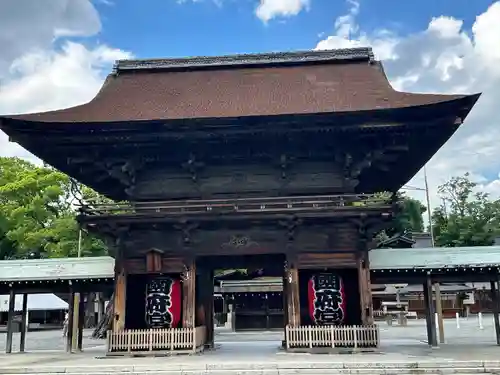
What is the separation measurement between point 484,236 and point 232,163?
48360mm

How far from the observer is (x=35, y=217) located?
3841 cm

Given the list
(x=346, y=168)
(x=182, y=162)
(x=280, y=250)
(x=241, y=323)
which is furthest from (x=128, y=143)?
(x=241, y=323)

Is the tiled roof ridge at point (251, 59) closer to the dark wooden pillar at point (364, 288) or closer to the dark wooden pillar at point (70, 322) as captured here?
the dark wooden pillar at point (364, 288)

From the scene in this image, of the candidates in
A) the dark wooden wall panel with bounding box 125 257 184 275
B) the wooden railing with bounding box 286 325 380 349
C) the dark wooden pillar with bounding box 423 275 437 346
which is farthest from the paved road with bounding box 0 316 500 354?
the dark wooden wall panel with bounding box 125 257 184 275

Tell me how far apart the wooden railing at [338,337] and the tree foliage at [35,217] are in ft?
89.3

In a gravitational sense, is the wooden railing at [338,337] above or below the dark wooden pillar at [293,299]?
below

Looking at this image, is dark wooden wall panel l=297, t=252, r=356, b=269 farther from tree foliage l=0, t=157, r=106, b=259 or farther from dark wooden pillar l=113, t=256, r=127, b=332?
tree foliage l=0, t=157, r=106, b=259

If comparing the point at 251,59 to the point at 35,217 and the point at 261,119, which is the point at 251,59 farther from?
the point at 35,217

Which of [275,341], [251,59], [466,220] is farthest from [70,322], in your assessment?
[466,220]

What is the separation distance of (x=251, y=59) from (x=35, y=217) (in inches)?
1103

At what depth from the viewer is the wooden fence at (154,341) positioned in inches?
495

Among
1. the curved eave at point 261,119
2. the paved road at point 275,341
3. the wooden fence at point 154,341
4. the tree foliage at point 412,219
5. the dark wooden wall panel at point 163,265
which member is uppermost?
the tree foliage at point 412,219

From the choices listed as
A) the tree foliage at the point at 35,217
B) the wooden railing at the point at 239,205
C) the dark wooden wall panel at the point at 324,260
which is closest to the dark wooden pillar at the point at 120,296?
the wooden railing at the point at 239,205

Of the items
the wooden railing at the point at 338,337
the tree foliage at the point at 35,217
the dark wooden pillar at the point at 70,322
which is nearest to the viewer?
the wooden railing at the point at 338,337
